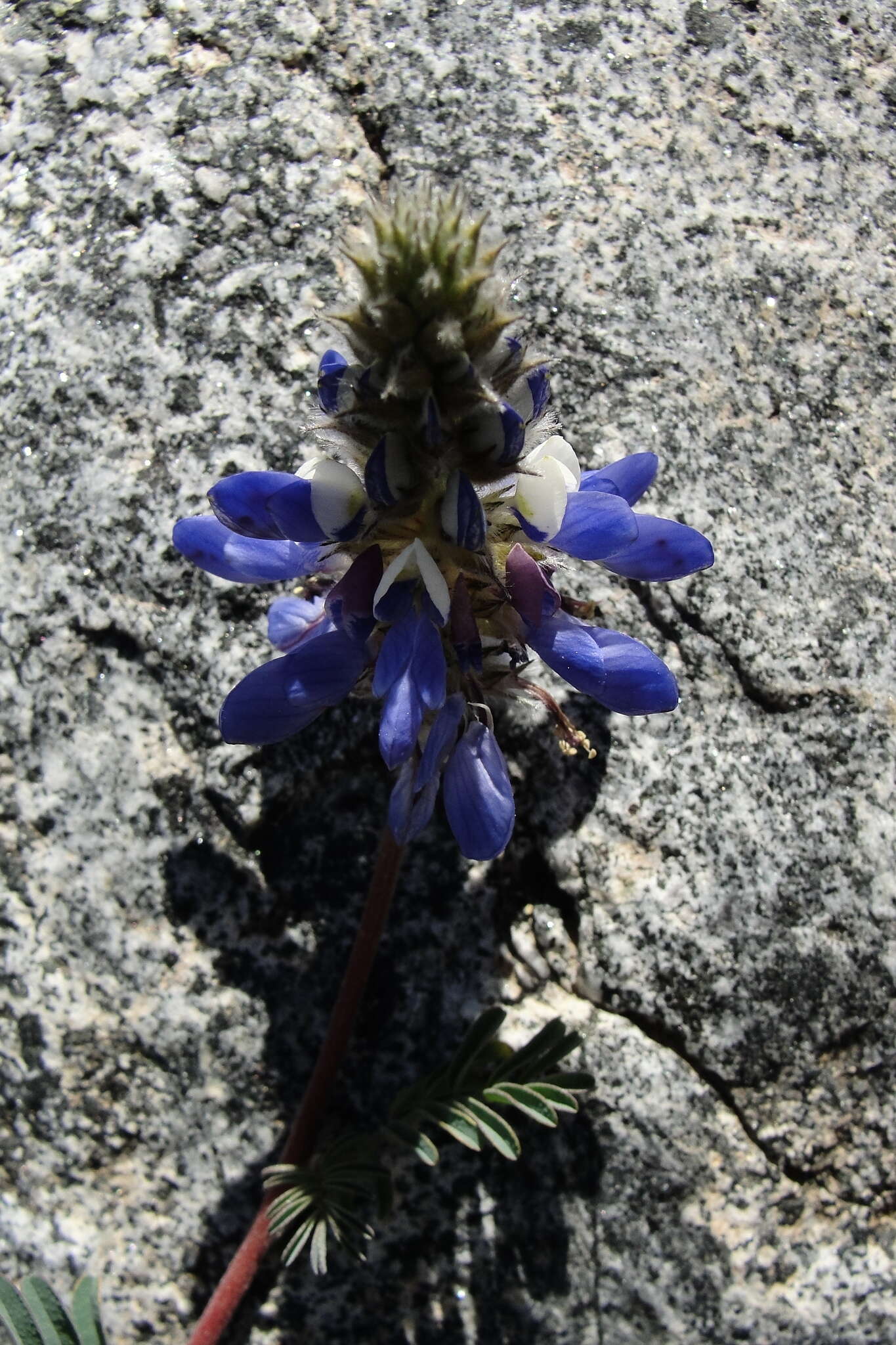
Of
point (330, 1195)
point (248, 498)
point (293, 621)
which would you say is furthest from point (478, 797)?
point (330, 1195)

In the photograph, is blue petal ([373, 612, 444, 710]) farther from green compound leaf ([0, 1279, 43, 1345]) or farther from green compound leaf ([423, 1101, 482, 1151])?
green compound leaf ([0, 1279, 43, 1345])

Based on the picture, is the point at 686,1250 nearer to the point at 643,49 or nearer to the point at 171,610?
the point at 171,610

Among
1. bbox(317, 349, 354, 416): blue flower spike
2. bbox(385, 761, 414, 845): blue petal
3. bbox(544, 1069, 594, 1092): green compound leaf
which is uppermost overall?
bbox(317, 349, 354, 416): blue flower spike

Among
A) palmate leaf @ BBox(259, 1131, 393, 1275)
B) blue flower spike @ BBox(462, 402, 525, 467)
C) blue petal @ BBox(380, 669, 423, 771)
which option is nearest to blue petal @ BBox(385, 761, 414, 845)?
blue petal @ BBox(380, 669, 423, 771)

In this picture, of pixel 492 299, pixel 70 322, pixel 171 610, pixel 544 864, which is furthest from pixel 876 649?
pixel 70 322

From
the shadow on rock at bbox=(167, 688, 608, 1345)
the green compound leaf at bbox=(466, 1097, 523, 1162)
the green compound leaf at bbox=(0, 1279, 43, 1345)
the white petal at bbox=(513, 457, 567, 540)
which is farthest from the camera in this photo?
the shadow on rock at bbox=(167, 688, 608, 1345)
